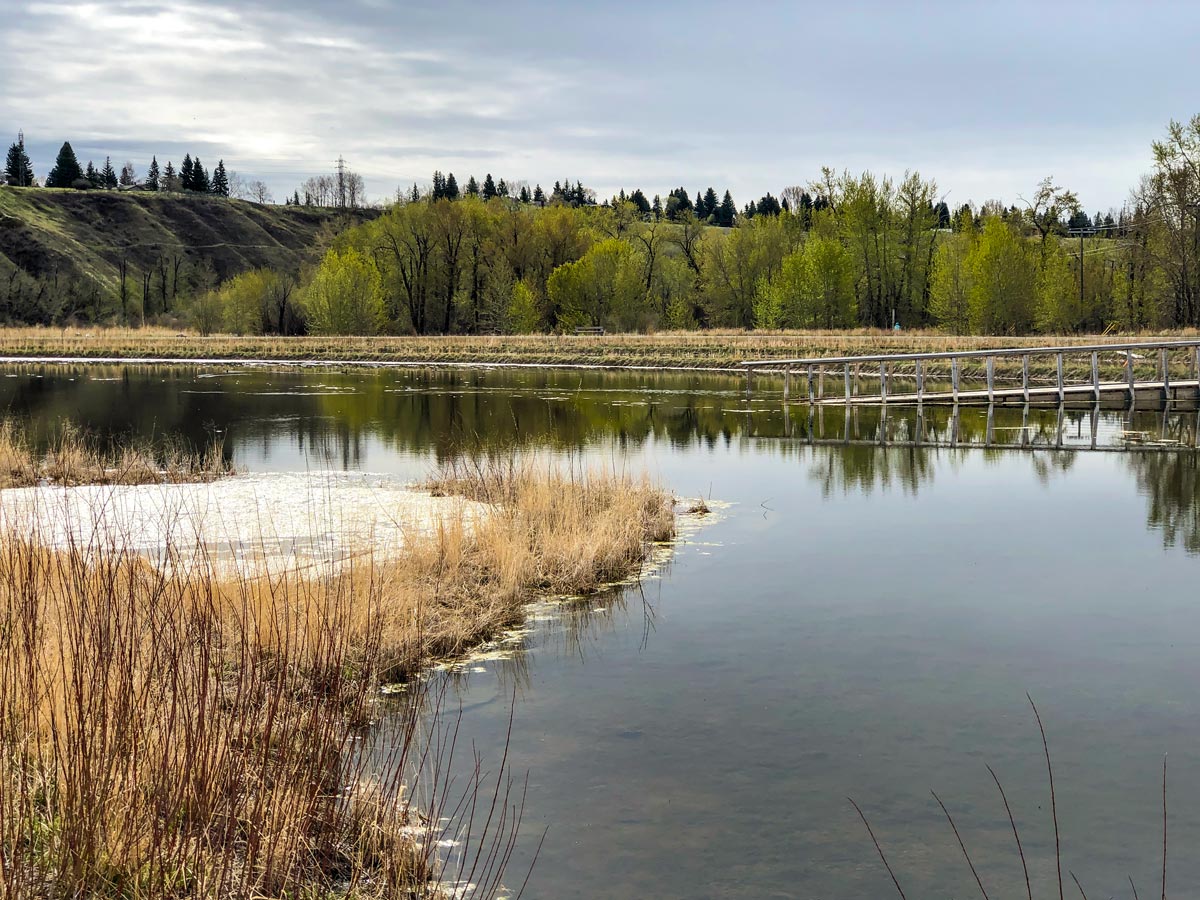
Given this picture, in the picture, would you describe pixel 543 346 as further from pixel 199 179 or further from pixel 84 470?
pixel 199 179

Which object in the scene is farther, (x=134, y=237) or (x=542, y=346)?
(x=134, y=237)

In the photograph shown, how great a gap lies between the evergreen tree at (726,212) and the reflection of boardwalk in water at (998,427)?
475 feet

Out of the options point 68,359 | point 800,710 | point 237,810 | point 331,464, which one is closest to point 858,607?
point 800,710

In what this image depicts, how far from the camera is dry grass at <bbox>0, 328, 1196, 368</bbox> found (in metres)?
51.5

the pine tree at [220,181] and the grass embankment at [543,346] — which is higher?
the pine tree at [220,181]

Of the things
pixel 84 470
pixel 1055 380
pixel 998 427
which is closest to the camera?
pixel 84 470

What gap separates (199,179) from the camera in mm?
174875

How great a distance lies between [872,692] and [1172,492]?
11893mm

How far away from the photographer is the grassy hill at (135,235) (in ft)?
396

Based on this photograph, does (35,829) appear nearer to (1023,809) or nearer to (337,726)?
(337,726)

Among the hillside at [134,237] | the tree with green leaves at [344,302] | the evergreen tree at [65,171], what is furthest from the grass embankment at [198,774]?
the evergreen tree at [65,171]

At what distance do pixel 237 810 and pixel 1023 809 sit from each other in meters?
4.50

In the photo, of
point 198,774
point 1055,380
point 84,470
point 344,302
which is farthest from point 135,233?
point 198,774

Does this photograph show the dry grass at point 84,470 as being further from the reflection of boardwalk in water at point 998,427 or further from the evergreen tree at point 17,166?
the evergreen tree at point 17,166
